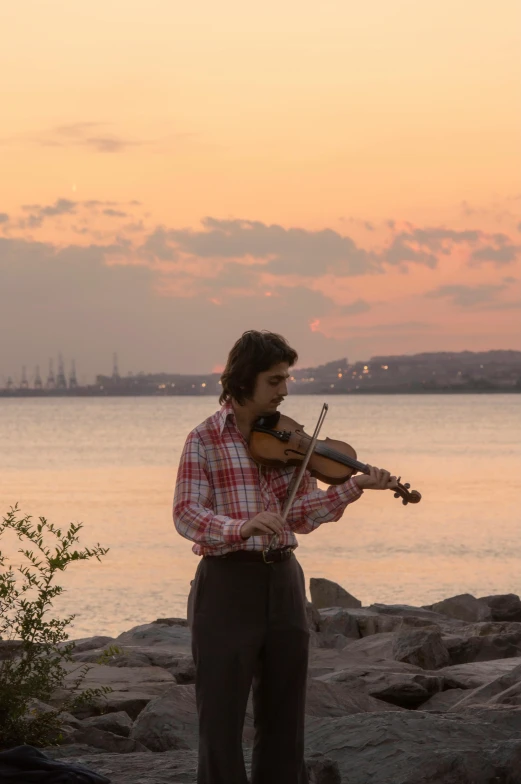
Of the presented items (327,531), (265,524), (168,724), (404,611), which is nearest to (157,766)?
(168,724)

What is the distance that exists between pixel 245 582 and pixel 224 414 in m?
0.67

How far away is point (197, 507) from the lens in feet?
16.4

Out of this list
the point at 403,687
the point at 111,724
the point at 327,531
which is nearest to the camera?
the point at 111,724

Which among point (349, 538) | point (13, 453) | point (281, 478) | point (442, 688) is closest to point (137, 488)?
point (349, 538)

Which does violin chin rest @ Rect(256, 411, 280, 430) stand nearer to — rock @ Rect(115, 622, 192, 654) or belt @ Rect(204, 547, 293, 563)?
belt @ Rect(204, 547, 293, 563)

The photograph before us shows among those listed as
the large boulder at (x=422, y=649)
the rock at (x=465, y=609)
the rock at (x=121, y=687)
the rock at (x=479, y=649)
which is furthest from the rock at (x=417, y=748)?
the rock at (x=465, y=609)

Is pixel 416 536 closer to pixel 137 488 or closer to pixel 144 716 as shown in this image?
pixel 137 488

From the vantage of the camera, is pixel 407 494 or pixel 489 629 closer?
pixel 407 494

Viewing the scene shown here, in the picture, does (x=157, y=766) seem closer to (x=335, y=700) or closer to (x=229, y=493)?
(x=229, y=493)

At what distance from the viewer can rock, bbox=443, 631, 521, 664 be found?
38.4ft

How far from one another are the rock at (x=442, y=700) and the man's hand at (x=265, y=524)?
4660 millimetres

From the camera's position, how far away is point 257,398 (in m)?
5.20

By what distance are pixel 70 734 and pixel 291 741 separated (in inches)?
106

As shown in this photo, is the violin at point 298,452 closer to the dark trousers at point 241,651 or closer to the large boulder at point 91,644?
the dark trousers at point 241,651
